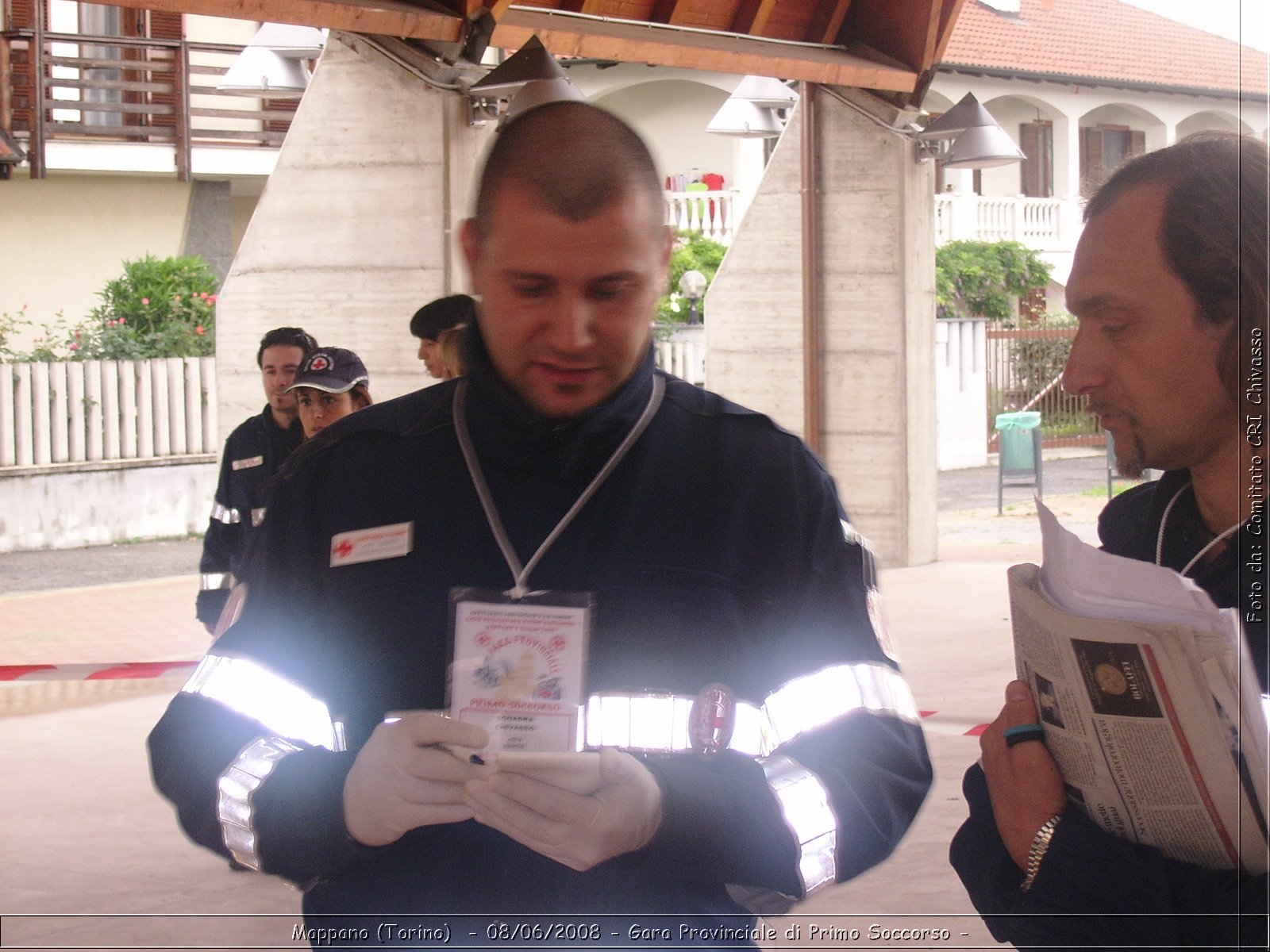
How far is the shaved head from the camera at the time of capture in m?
2.00

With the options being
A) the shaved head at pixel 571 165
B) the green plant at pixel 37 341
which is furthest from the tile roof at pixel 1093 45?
the shaved head at pixel 571 165

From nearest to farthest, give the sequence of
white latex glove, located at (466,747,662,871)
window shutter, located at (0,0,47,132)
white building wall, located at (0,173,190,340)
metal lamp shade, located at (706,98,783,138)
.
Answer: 1. white latex glove, located at (466,747,662,871)
2. metal lamp shade, located at (706,98,783,138)
3. window shutter, located at (0,0,47,132)
4. white building wall, located at (0,173,190,340)

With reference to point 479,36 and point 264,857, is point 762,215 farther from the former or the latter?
point 264,857

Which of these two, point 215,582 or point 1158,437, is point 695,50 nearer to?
point 215,582

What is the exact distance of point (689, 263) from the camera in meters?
25.7

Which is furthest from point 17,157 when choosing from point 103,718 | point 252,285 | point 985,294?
point 985,294

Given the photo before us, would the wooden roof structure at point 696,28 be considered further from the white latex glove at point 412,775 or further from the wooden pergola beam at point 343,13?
the white latex glove at point 412,775

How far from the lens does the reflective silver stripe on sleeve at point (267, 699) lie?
2.02m

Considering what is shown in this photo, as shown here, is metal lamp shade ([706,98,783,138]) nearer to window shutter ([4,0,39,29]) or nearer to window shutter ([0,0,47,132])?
window shutter ([0,0,47,132])

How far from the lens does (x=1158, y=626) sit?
5.90ft

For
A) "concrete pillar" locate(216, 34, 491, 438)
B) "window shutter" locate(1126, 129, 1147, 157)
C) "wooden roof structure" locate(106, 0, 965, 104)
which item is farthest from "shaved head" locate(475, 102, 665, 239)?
"window shutter" locate(1126, 129, 1147, 157)

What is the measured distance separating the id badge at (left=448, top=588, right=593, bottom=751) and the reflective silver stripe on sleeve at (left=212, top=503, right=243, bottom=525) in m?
4.61

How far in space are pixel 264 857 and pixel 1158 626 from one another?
115cm

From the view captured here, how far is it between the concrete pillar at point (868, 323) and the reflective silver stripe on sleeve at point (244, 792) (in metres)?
10.9
